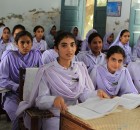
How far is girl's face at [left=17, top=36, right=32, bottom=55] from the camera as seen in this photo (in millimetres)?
3469

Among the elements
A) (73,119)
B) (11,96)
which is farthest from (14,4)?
(73,119)

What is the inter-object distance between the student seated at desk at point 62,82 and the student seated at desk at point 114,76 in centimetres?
46

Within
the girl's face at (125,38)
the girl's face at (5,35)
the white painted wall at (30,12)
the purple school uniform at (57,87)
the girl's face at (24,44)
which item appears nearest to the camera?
the purple school uniform at (57,87)

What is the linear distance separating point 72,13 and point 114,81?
623cm

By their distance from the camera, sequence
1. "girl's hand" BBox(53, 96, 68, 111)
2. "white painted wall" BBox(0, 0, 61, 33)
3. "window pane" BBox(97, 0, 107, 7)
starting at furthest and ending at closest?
"white painted wall" BBox(0, 0, 61, 33), "window pane" BBox(97, 0, 107, 7), "girl's hand" BBox(53, 96, 68, 111)

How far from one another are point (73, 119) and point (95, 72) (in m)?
1.42

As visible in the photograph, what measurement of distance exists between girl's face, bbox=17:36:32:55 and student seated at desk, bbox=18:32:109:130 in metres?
0.99

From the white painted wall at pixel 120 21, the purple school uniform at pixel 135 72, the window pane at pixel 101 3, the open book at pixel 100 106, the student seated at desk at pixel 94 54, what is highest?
Result: the window pane at pixel 101 3

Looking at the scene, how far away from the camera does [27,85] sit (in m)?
2.69

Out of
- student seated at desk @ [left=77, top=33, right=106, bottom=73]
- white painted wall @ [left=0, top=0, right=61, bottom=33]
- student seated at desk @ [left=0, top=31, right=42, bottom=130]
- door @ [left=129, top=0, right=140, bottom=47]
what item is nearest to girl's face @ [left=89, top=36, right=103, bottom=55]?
student seated at desk @ [left=77, top=33, right=106, bottom=73]

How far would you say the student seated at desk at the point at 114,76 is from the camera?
9.70ft

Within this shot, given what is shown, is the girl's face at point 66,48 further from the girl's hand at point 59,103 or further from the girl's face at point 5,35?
the girl's face at point 5,35

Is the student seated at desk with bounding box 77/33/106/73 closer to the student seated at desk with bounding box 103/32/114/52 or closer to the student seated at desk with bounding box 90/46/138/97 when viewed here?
the student seated at desk with bounding box 90/46/138/97

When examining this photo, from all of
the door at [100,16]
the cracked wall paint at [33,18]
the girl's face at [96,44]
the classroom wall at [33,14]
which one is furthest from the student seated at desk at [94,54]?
the cracked wall paint at [33,18]
